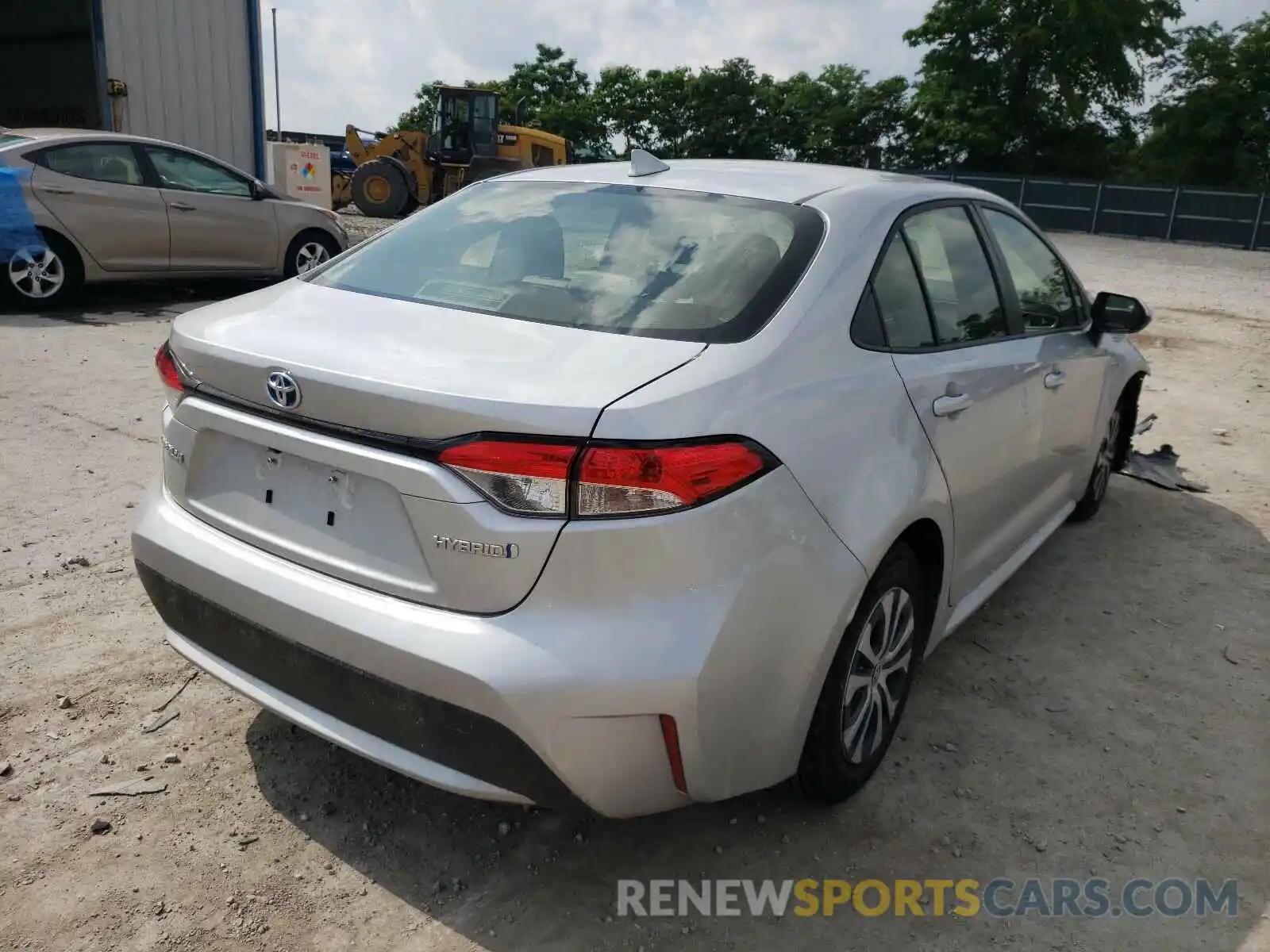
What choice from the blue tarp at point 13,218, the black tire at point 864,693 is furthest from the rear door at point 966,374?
the blue tarp at point 13,218

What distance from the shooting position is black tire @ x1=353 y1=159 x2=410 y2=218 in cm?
2220

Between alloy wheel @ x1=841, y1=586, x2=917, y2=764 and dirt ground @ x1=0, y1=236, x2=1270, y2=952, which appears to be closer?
dirt ground @ x1=0, y1=236, x2=1270, y2=952

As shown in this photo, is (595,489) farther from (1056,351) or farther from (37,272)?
(37,272)

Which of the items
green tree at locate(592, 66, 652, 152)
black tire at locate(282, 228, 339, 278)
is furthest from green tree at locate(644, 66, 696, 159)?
black tire at locate(282, 228, 339, 278)

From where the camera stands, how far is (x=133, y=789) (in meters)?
2.75

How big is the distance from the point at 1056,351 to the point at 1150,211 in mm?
32602

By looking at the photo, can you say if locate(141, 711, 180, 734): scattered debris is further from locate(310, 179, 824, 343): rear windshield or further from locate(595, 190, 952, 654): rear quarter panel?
locate(595, 190, 952, 654): rear quarter panel

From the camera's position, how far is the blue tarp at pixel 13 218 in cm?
840

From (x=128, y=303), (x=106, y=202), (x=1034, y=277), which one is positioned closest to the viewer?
(x=1034, y=277)

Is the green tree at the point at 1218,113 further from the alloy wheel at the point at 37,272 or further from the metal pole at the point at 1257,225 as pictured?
the alloy wheel at the point at 37,272

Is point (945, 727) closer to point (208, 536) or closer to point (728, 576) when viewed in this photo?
point (728, 576)

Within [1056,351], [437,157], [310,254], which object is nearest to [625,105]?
[437,157]

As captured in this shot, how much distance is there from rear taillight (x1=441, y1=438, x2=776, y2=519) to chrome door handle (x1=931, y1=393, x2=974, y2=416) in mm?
1096

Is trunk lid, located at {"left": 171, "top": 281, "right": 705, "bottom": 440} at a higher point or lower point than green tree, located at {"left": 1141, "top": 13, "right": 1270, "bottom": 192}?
lower
